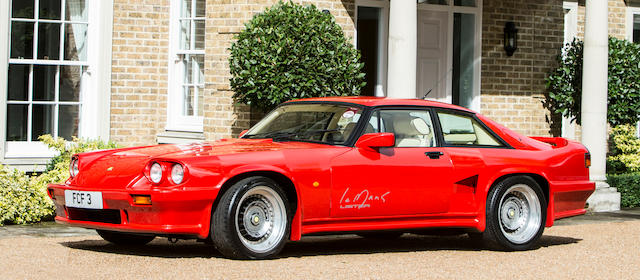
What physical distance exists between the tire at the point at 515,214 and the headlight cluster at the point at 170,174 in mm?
2766

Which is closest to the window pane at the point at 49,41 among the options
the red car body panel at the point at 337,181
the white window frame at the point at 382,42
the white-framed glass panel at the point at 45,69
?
the white-framed glass panel at the point at 45,69

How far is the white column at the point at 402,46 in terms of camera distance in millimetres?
11461

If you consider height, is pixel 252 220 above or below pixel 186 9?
below

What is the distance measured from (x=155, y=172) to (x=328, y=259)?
1478 millimetres

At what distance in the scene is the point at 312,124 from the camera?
26.8ft

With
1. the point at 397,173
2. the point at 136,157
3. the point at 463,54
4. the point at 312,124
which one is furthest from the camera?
the point at 463,54

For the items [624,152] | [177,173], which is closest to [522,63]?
[624,152]

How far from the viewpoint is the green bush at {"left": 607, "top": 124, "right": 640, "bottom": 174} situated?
1492 cm

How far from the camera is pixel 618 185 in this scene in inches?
524

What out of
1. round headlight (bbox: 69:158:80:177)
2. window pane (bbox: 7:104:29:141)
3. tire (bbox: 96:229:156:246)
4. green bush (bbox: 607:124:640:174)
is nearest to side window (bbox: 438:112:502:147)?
tire (bbox: 96:229:156:246)

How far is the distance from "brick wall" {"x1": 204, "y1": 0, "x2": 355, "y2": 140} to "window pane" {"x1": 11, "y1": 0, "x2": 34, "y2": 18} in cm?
221

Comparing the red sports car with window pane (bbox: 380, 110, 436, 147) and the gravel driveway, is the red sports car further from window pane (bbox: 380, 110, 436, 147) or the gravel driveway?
the gravel driveway

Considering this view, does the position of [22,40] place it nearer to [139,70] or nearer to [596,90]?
[139,70]

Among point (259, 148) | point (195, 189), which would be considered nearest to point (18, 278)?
point (195, 189)
